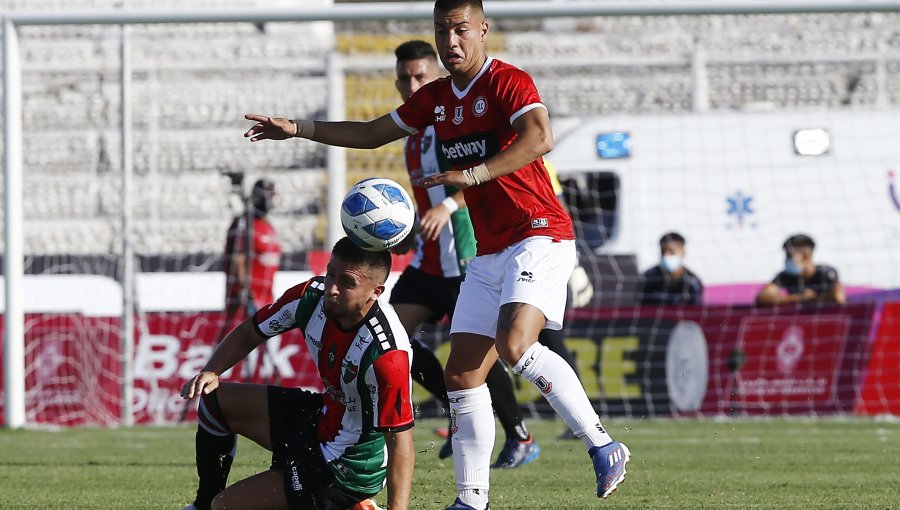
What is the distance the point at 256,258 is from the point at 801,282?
5179 millimetres

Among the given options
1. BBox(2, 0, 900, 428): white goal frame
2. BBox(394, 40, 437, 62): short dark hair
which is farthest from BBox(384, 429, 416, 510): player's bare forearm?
BBox(2, 0, 900, 428): white goal frame

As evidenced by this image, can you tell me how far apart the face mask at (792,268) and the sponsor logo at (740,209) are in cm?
300

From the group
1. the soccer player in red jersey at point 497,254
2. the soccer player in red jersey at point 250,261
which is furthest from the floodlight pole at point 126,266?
the soccer player in red jersey at point 497,254

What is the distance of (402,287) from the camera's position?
7.64 meters

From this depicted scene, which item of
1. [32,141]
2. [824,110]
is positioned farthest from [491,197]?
[32,141]

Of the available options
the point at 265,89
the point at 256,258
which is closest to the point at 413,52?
the point at 256,258

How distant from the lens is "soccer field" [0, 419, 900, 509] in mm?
6148

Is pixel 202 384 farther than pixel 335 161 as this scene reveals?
No

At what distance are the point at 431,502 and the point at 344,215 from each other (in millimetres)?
1550

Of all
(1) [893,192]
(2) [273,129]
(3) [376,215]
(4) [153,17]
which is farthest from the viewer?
(1) [893,192]

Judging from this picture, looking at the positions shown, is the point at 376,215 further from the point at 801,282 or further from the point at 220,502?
the point at 801,282

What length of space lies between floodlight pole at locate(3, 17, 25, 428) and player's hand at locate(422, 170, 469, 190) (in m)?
6.68

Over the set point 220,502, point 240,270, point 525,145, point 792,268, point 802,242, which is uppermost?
point 525,145

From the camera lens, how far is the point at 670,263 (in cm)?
1323
